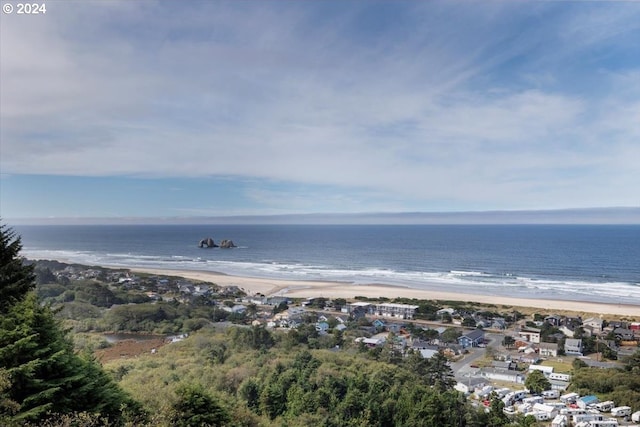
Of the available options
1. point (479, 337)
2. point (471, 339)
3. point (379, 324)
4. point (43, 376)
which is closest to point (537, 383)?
point (471, 339)

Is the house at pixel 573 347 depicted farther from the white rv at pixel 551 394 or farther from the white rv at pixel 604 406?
the white rv at pixel 604 406

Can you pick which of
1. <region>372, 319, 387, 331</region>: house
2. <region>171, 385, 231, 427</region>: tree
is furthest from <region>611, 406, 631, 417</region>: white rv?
<region>171, 385, 231, 427</region>: tree

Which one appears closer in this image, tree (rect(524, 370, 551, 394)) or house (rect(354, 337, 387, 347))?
tree (rect(524, 370, 551, 394))

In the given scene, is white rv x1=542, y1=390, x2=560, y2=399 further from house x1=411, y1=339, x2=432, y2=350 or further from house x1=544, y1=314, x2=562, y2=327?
house x1=544, y1=314, x2=562, y2=327

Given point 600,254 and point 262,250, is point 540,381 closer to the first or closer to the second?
point 600,254

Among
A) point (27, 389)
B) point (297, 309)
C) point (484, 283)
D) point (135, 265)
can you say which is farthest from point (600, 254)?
point (27, 389)

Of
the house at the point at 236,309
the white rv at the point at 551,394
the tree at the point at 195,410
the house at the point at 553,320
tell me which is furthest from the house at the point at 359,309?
the tree at the point at 195,410
